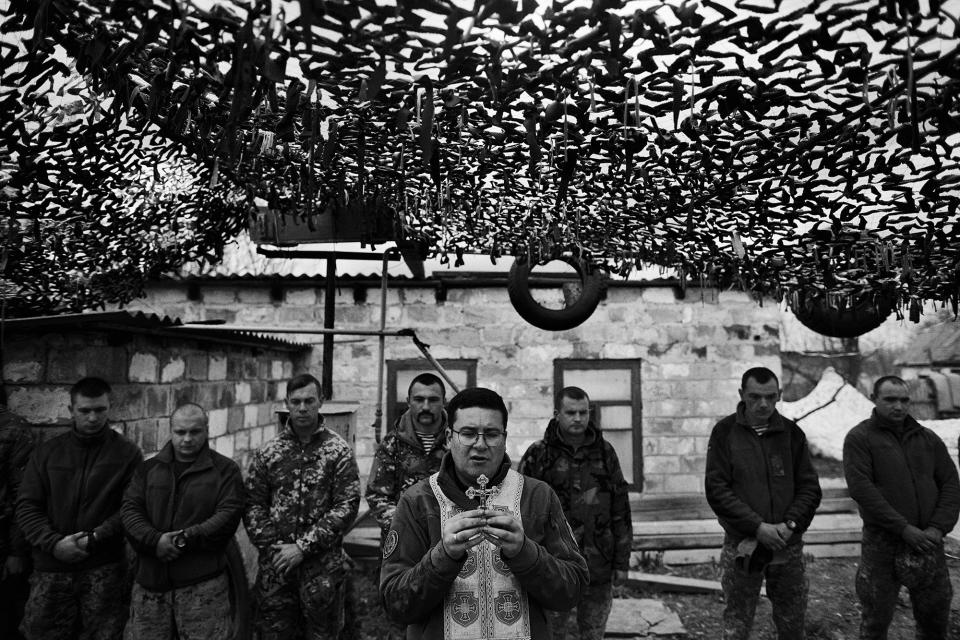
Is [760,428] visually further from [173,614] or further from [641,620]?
[173,614]

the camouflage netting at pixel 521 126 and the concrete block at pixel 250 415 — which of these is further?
the concrete block at pixel 250 415

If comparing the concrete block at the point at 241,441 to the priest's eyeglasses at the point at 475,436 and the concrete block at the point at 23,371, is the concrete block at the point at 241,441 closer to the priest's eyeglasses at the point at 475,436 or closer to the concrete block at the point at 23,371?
the concrete block at the point at 23,371

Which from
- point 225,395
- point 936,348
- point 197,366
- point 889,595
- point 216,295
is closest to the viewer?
point 889,595

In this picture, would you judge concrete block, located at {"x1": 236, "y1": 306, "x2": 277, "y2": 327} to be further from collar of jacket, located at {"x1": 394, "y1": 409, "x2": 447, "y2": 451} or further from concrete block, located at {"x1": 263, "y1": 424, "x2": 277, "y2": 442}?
collar of jacket, located at {"x1": 394, "y1": 409, "x2": 447, "y2": 451}

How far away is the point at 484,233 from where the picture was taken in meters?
4.37

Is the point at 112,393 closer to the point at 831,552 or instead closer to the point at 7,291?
the point at 7,291

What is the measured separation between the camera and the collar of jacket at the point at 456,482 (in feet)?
6.86

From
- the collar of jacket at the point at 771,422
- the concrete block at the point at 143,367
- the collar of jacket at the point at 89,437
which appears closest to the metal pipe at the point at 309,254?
the concrete block at the point at 143,367

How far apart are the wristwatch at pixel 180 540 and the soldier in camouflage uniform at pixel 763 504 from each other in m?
3.16

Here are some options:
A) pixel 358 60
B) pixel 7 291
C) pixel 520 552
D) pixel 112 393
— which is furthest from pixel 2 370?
pixel 520 552

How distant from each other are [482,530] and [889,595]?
3550mm

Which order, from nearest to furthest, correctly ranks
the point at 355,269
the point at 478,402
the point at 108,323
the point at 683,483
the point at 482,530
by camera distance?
1. the point at 482,530
2. the point at 478,402
3. the point at 108,323
4. the point at 683,483
5. the point at 355,269

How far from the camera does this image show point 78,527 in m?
3.33

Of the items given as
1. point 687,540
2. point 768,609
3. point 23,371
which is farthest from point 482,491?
point 687,540
